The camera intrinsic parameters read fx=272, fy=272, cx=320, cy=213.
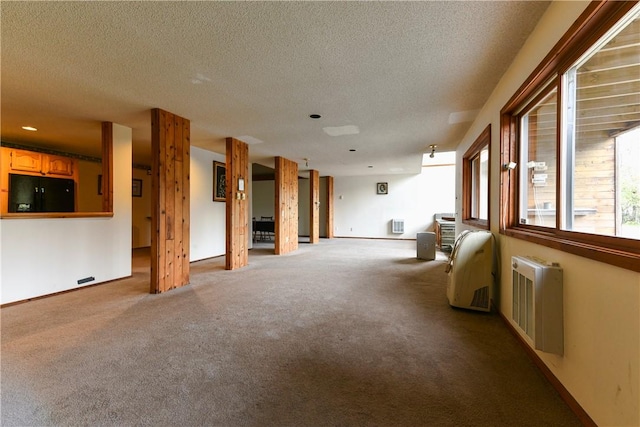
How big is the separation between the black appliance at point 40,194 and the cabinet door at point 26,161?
0.14 meters

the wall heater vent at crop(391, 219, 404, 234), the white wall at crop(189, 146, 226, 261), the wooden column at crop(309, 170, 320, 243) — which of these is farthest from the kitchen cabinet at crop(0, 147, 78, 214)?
the wall heater vent at crop(391, 219, 404, 234)

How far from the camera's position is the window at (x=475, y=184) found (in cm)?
383

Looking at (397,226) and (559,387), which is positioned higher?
(397,226)

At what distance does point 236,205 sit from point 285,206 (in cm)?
195

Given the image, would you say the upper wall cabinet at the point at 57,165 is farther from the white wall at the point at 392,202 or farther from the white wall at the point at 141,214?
the white wall at the point at 392,202

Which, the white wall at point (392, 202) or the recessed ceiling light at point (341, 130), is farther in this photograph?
the white wall at point (392, 202)

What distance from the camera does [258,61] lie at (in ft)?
7.47

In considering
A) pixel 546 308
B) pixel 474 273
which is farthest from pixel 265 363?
pixel 474 273

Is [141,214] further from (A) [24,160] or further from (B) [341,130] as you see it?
(B) [341,130]

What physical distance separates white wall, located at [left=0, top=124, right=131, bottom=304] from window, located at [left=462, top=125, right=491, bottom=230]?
509 cm

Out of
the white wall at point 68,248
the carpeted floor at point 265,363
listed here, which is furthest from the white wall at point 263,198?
the carpeted floor at point 265,363

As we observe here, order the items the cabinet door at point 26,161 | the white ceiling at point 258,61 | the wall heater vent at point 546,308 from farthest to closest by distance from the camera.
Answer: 1. the cabinet door at point 26,161
2. the white ceiling at point 258,61
3. the wall heater vent at point 546,308

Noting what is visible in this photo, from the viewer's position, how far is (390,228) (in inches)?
398

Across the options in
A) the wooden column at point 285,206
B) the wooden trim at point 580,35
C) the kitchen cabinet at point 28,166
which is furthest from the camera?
the wooden column at point 285,206
